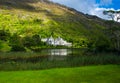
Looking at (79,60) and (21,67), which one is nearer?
(21,67)

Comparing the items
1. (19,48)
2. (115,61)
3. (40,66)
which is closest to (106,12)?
(19,48)

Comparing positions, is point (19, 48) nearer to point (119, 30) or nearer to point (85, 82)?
point (119, 30)

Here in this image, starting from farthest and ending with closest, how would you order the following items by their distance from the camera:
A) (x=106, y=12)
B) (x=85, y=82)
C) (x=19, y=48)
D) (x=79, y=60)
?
(x=19, y=48) < (x=106, y=12) < (x=79, y=60) < (x=85, y=82)

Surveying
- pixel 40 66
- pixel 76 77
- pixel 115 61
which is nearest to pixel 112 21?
pixel 115 61

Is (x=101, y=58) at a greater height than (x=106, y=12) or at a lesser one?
lesser

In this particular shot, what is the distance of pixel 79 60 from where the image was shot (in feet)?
193

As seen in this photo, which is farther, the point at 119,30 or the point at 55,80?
the point at 119,30

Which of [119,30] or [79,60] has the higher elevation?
[119,30]

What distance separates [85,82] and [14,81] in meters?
7.48

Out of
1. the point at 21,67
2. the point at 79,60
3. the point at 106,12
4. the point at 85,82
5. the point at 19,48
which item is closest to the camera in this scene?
the point at 85,82

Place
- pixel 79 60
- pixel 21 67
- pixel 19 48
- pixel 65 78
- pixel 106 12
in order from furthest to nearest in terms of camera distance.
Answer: pixel 19 48 < pixel 106 12 < pixel 79 60 < pixel 21 67 < pixel 65 78

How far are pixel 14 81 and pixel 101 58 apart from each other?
29.3 metres

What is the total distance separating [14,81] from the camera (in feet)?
115

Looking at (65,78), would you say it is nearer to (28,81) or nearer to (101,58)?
(28,81)
